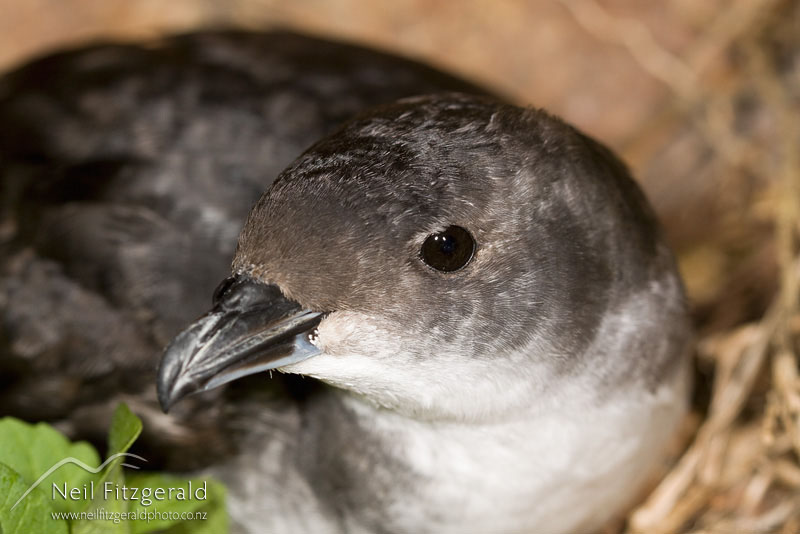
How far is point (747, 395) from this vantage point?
3363 mm

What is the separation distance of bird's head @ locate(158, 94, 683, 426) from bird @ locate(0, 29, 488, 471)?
2.41 feet

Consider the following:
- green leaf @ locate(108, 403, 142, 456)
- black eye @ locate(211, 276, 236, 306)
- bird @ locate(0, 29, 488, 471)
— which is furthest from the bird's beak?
bird @ locate(0, 29, 488, 471)

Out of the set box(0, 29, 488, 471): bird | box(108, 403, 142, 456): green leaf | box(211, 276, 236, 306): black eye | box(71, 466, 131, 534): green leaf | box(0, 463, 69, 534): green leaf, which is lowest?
box(71, 466, 131, 534): green leaf

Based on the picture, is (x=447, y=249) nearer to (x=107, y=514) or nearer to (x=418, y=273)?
(x=418, y=273)

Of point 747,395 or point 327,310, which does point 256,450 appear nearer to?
point 327,310

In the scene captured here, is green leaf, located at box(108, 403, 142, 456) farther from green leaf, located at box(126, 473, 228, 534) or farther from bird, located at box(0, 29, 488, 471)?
bird, located at box(0, 29, 488, 471)

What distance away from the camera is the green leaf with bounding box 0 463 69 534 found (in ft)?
7.70

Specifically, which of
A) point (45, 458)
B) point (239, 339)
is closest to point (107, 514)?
point (45, 458)

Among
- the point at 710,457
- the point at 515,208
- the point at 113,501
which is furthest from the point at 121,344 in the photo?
the point at 710,457

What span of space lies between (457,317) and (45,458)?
3.56ft

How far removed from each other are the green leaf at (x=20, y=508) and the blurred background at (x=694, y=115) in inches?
66.7

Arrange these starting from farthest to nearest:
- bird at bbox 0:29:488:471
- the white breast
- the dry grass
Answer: the dry grass → bird at bbox 0:29:488:471 → the white breast

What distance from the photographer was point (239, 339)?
7.03 ft

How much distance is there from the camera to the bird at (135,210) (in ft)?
9.52
